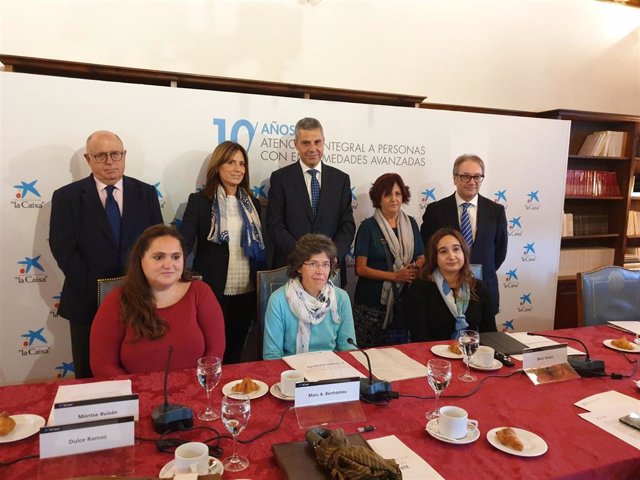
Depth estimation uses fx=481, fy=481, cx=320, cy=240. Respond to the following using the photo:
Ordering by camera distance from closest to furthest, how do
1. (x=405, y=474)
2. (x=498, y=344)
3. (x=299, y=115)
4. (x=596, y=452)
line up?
(x=405, y=474) < (x=596, y=452) < (x=498, y=344) < (x=299, y=115)

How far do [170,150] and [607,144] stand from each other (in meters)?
4.20

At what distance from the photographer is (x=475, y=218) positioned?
319 cm

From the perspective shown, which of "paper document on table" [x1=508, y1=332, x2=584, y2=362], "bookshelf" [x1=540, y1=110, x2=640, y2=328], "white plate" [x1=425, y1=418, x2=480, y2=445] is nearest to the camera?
"white plate" [x1=425, y1=418, x2=480, y2=445]

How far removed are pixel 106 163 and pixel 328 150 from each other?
1553 mm

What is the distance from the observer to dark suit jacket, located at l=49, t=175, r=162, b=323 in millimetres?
2482

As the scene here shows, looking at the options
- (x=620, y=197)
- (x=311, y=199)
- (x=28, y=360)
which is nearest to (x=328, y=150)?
(x=311, y=199)

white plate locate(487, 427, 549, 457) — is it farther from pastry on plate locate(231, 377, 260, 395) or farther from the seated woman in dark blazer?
the seated woman in dark blazer

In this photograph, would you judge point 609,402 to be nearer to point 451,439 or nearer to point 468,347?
point 468,347

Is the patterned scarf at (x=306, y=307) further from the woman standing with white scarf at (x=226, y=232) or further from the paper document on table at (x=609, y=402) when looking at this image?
the paper document on table at (x=609, y=402)

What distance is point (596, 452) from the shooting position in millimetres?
1270

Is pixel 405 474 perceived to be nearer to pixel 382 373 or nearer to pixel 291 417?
pixel 291 417

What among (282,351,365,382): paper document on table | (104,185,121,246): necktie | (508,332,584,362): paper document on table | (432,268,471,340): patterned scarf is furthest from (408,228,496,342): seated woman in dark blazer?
(104,185,121,246): necktie

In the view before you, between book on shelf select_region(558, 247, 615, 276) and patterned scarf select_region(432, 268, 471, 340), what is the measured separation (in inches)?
118

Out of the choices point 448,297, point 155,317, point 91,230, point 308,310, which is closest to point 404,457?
point 308,310
